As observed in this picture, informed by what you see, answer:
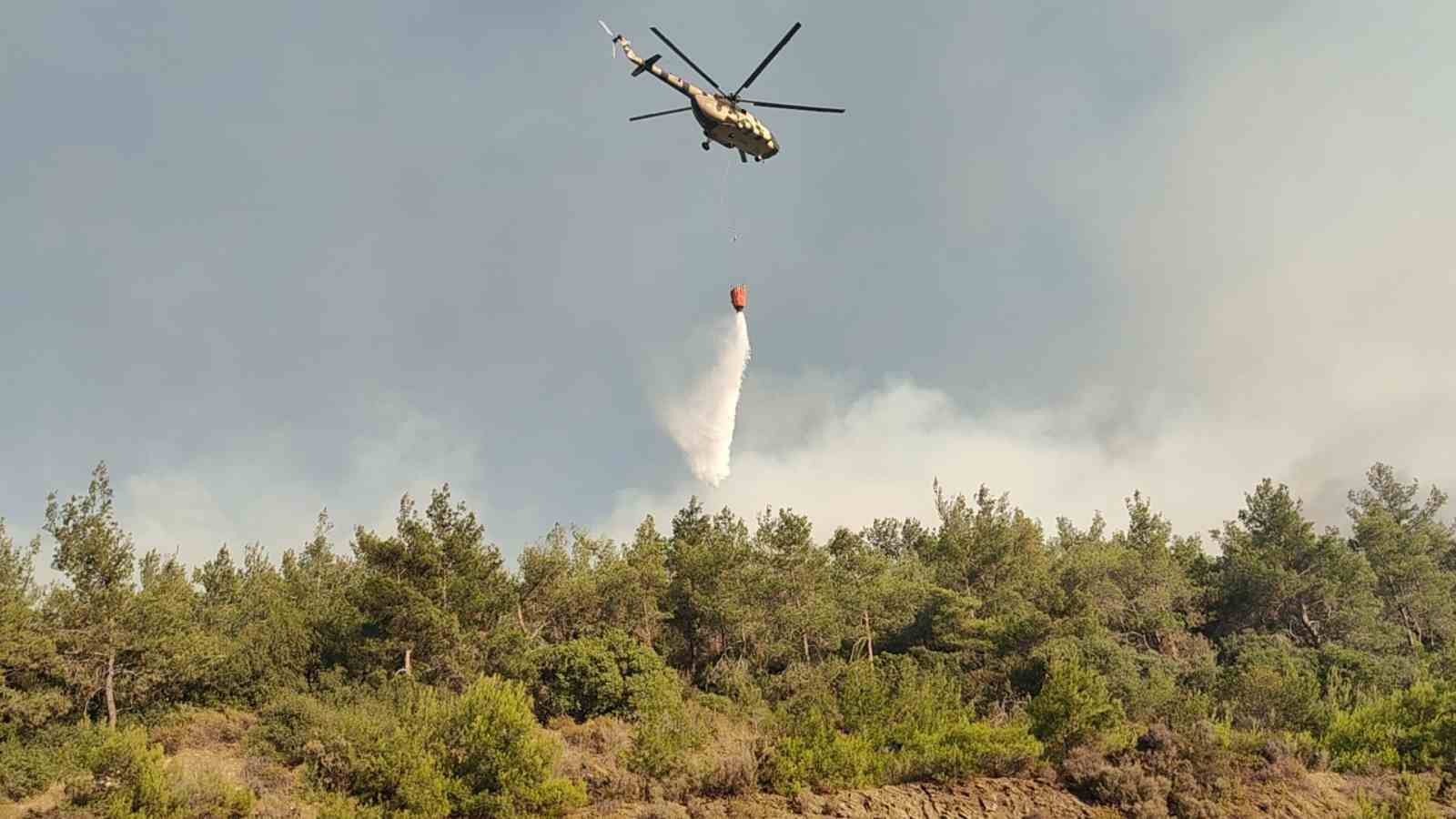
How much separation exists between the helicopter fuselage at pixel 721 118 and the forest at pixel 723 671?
823 inches

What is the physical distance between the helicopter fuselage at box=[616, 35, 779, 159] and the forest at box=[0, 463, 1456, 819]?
20895 mm

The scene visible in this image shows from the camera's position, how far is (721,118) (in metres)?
27.5

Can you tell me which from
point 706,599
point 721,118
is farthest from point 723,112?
point 706,599

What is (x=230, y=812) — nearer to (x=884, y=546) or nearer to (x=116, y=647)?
(x=116, y=647)

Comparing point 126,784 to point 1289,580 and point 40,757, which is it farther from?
point 1289,580

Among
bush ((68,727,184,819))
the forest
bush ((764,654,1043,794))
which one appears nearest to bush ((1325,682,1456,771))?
the forest

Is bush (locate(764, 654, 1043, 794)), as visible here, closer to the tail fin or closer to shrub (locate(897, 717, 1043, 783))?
shrub (locate(897, 717, 1043, 783))

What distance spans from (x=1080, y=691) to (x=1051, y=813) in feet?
21.2

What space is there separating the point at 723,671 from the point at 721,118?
4225 centimetres

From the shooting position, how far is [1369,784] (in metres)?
31.1

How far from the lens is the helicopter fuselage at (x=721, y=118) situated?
2652 cm

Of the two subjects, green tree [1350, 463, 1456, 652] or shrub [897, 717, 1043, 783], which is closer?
shrub [897, 717, 1043, 783]

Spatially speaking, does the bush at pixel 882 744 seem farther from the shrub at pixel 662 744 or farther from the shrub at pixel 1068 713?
the shrub at pixel 662 744

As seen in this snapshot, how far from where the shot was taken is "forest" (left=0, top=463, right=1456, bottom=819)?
27672mm
